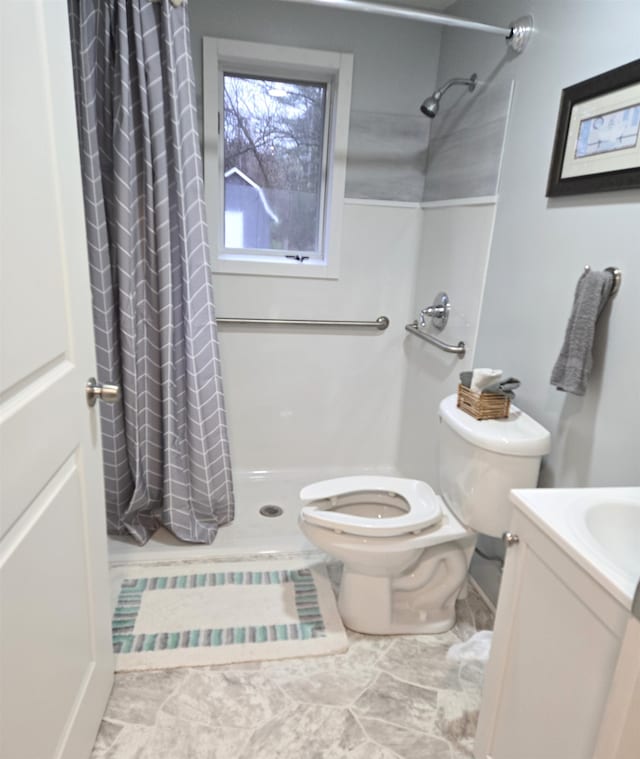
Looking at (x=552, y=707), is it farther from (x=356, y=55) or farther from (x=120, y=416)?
(x=356, y=55)

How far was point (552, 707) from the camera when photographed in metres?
0.95

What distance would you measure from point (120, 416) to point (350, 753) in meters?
1.37

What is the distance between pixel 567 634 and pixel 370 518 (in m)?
0.89

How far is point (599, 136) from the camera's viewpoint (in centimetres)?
131

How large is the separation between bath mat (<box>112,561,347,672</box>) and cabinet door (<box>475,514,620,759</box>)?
63cm

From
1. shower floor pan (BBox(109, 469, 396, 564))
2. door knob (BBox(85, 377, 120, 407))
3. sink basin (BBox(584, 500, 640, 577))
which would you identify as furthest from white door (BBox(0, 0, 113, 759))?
sink basin (BBox(584, 500, 640, 577))

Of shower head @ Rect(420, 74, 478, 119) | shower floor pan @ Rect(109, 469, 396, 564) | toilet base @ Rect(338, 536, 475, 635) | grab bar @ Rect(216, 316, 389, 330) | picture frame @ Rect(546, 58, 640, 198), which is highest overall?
shower head @ Rect(420, 74, 478, 119)

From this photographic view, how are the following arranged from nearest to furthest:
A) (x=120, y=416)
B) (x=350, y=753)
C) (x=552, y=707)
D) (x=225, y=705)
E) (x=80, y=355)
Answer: (x=552, y=707) < (x=80, y=355) < (x=350, y=753) < (x=225, y=705) < (x=120, y=416)

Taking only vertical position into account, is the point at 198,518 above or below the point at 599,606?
below

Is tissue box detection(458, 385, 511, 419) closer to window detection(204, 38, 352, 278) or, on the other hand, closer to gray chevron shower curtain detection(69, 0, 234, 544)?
gray chevron shower curtain detection(69, 0, 234, 544)

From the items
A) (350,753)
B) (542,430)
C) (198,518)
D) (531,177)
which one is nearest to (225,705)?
(350,753)

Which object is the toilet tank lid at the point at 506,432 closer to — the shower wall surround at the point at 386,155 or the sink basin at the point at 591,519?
the sink basin at the point at 591,519

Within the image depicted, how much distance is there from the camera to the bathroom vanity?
779 mm

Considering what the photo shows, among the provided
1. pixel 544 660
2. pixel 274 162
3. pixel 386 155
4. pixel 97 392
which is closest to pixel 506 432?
pixel 544 660
